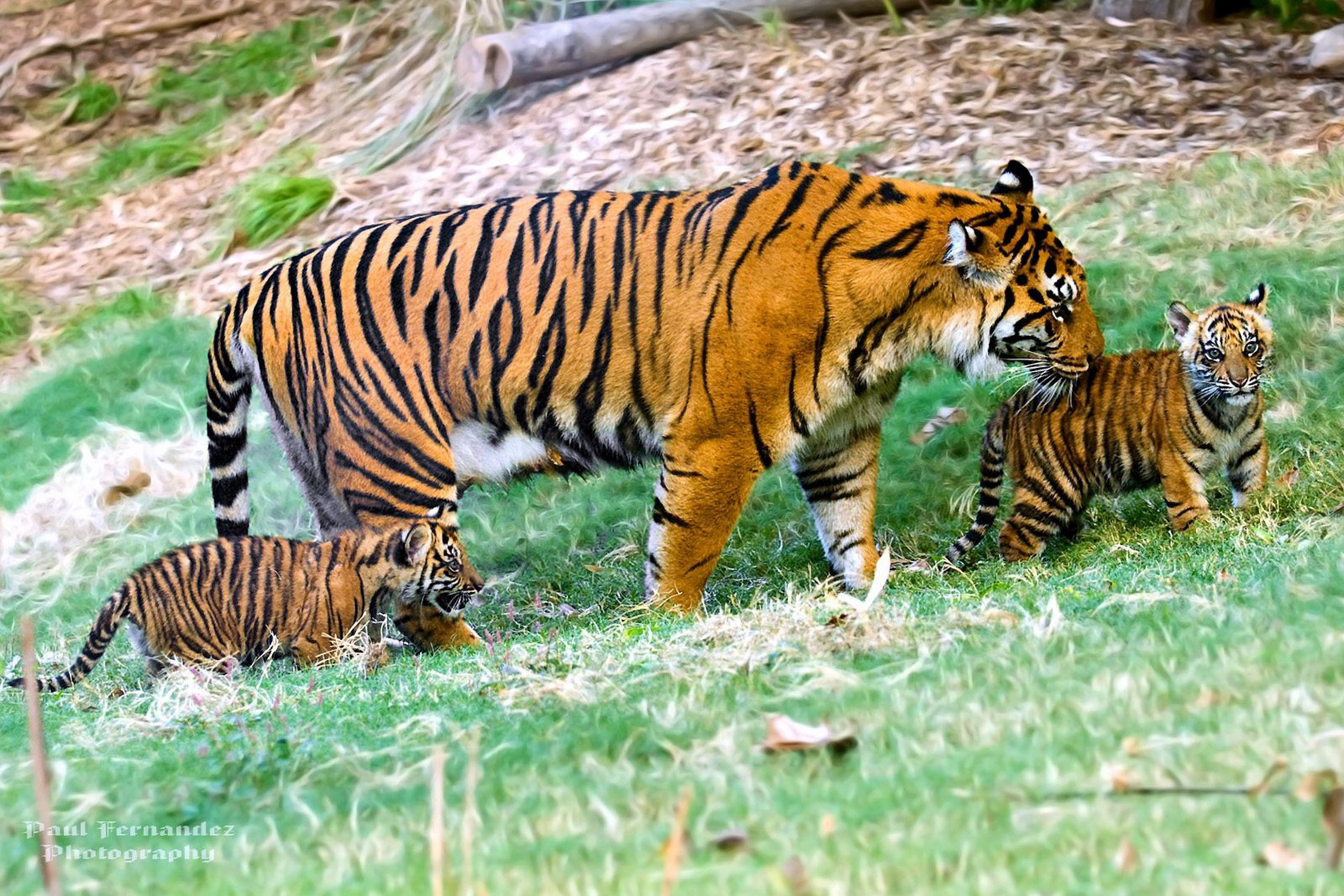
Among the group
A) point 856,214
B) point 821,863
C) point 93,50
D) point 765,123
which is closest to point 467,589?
point 856,214

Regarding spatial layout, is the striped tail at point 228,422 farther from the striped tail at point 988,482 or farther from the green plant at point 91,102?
the green plant at point 91,102

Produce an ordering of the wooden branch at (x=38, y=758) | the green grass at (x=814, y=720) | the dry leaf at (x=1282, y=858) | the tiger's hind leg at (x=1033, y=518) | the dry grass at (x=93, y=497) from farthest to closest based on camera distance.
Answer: the dry grass at (x=93, y=497) → the tiger's hind leg at (x=1033, y=518) → the green grass at (x=814, y=720) → the dry leaf at (x=1282, y=858) → the wooden branch at (x=38, y=758)

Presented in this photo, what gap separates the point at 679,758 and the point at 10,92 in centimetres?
1525

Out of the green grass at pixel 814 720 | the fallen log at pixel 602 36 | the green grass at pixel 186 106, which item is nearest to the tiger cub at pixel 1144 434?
the green grass at pixel 814 720

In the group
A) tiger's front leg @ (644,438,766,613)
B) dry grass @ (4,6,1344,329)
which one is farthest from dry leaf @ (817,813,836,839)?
dry grass @ (4,6,1344,329)

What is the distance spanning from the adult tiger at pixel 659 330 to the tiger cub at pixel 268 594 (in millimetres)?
241

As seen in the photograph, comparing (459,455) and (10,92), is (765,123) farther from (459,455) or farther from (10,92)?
(10,92)

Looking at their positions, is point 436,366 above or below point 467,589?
above

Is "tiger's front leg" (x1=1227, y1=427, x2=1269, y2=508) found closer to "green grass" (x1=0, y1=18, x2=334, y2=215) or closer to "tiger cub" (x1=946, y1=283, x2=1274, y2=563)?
"tiger cub" (x1=946, y1=283, x2=1274, y2=563)

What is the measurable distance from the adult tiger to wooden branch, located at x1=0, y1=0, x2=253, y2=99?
10.8 m

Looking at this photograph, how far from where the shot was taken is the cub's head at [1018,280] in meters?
6.96

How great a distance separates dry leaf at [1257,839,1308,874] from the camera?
116 inches

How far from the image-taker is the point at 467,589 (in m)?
7.24

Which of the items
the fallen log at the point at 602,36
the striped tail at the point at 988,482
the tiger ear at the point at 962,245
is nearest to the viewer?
the tiger ear at the point at 962,245
